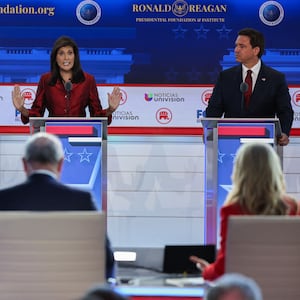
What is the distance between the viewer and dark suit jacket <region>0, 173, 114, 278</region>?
2982 mm

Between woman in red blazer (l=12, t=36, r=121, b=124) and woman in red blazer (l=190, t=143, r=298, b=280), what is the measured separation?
277cm

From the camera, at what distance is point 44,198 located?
2986 mm

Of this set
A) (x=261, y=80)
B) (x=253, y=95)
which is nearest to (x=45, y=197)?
(x=253, y=95)

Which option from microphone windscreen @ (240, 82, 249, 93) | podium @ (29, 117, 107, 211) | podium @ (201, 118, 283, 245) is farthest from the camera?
microphone windscreen @ (240, 82, 249, 93)

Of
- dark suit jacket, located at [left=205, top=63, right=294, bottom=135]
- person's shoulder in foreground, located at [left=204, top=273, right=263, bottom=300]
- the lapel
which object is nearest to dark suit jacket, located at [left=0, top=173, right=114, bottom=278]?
person's shoulder in foreground, located at [left=204, top=273, right=263, bottom=300]

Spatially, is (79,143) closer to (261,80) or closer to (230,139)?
(230,139)

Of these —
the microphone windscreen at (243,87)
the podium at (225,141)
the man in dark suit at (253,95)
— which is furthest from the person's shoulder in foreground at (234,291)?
the man in dark suit at (253,95)

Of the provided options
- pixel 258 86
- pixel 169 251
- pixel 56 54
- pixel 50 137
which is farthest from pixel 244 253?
pixel 56 54

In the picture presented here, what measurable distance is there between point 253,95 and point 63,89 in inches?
61.0

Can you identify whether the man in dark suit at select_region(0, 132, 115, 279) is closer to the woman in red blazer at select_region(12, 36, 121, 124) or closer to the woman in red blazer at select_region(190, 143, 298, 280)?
the woman in red blazer at select_region(190, 143, 298, 280)

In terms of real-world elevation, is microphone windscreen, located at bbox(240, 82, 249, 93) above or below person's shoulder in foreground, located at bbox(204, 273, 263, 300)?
above

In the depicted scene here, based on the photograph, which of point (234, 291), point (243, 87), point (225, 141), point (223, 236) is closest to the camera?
point (234, 291)

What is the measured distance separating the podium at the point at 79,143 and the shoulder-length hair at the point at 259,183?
212 cm

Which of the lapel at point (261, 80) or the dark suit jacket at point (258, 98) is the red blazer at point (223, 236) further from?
the lapel at point (261, 80)
